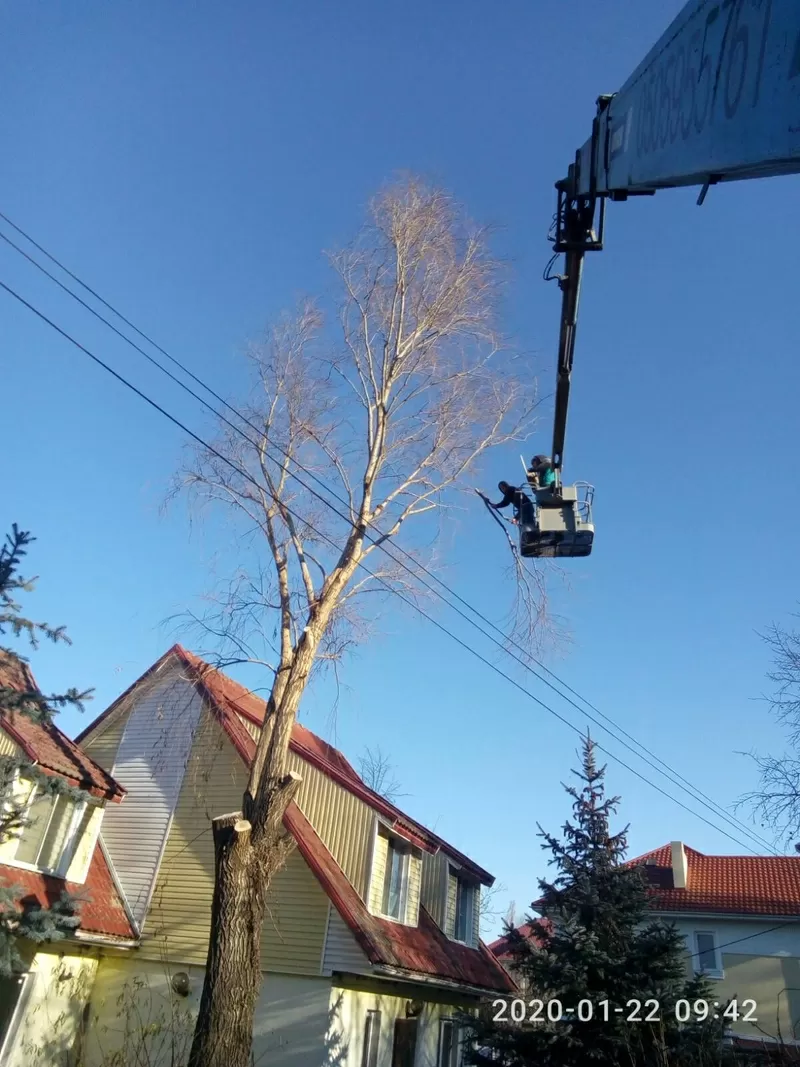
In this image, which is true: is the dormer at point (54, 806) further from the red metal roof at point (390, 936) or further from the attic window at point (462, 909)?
the attic window at point (462, 909)

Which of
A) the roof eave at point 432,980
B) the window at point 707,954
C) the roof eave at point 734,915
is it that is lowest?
the roof eave at point 432,980

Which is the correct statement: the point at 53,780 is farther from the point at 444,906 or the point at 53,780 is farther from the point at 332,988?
the point at 444,906

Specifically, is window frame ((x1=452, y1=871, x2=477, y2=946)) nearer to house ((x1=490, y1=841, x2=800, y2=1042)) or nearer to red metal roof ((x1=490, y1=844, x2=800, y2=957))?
house ((x1=490, y1=841, x2=800, y2=1042))

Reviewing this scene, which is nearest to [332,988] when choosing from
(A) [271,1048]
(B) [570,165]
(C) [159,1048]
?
(A) [271,1048]

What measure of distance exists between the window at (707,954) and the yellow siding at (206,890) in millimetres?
16361

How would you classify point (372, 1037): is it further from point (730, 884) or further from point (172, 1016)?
point (730, 884)

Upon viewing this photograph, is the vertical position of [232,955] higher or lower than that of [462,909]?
lower

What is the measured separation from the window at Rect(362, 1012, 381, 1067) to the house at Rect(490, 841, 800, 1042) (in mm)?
8362

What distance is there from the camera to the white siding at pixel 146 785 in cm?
1588

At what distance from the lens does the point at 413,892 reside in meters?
17.2

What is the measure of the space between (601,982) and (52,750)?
36.3 feet

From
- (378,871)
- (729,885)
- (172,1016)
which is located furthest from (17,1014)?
(729,885)

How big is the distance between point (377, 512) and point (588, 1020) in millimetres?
8742

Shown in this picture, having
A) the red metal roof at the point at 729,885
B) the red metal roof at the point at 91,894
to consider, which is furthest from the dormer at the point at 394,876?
the red metal roof at the point at 729,885
